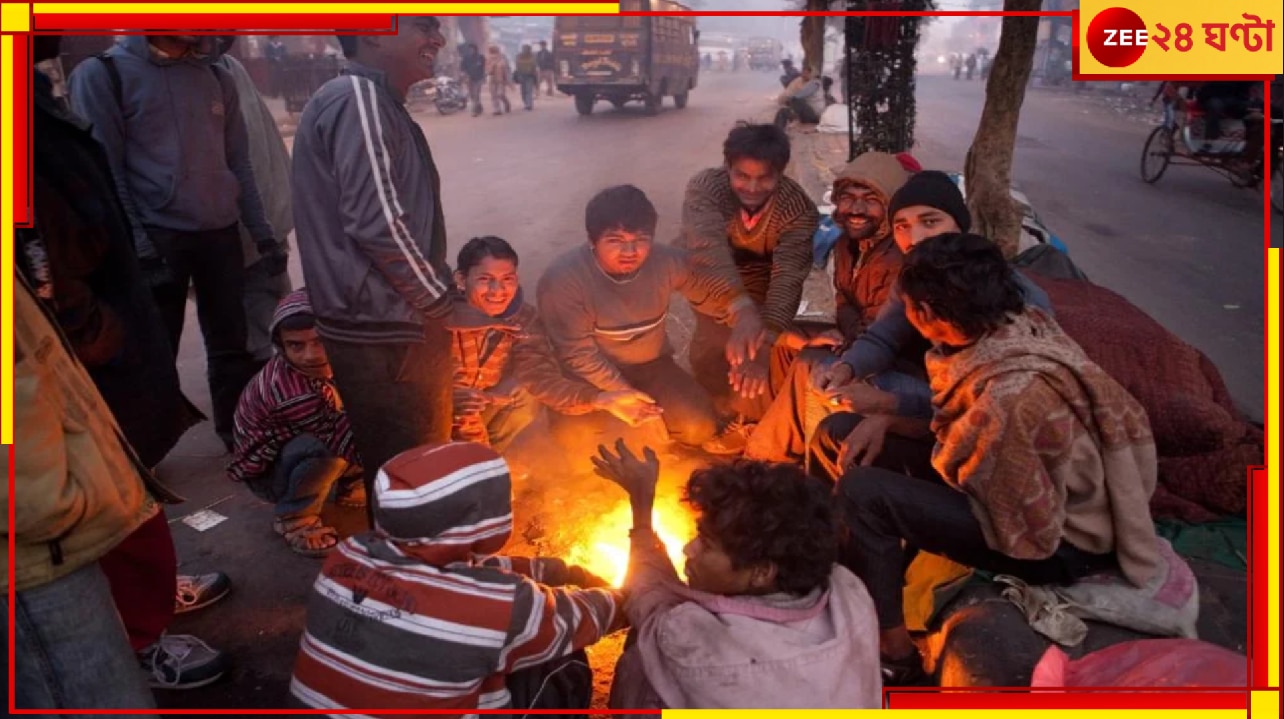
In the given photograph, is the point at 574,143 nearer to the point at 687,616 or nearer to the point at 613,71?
the point at 613,71

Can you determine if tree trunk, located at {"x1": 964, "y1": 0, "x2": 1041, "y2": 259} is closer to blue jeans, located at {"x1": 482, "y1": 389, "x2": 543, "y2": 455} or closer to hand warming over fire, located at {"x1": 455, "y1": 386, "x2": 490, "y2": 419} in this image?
blue jeans, located at {"x1": 482, "y1": 389, "x2": 543, "y2": 455}

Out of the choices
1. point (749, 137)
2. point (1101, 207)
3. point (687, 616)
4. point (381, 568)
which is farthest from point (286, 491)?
point (1101, 207)

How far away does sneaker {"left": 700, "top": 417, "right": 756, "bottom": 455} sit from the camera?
4.48 meters

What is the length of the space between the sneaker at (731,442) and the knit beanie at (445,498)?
2.48 metres

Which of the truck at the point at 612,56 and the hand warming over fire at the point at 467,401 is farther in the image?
the truck at the point at 612,56

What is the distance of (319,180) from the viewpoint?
272 centimetres

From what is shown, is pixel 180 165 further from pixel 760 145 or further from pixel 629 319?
pixel 760 145

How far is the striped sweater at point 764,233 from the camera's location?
4348mm

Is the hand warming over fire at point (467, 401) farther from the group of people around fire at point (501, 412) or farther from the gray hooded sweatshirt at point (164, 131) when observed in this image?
the gray hooded sweatshirt at point (164, 131)

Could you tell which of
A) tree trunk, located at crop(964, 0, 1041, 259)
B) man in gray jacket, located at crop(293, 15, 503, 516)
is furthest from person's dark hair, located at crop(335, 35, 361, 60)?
tree trunk, located at crop(964, 0, 1041, 259)

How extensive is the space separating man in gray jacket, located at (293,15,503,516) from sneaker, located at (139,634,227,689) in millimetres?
724

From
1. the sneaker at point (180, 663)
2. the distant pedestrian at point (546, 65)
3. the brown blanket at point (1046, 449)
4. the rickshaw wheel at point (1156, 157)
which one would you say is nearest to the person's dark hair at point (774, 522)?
the brown blanket at point (1046, 449)

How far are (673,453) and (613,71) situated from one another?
62.9ft

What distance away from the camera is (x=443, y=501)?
1990mm
